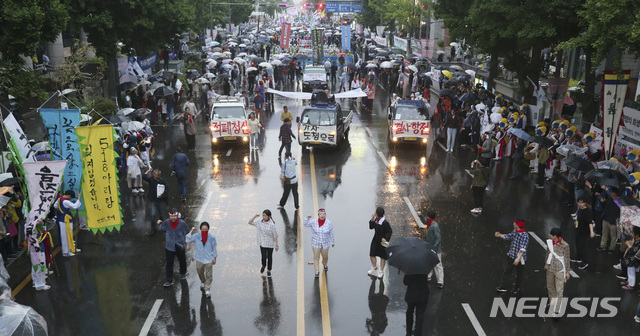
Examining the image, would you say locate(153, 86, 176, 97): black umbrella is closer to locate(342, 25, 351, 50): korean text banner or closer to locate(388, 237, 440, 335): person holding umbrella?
locate(388, 237, 440, 335): person holding umbrella

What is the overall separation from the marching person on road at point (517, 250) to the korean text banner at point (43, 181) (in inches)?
351

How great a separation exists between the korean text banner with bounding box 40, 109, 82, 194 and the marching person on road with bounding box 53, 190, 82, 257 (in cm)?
134

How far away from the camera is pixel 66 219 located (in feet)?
42.5

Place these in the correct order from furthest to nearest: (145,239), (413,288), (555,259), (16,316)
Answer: (145,239)
(555,259)
(413,288)
(16,316)

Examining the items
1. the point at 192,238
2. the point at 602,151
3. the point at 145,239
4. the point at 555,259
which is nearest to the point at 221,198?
the point at 145,239

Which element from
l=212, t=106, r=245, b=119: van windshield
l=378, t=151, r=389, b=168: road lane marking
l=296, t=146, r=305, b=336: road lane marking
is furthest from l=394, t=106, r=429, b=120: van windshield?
l=296, t=146, r=305, b=336: road lane marking

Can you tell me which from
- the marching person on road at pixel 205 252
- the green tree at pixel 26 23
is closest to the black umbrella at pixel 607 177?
the marching person on road at pixel 205 252

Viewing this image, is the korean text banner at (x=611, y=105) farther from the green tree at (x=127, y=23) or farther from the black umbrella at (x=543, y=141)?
the green tree at (x=127, y=23)

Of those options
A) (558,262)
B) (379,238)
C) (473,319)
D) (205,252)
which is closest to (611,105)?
(558,262)

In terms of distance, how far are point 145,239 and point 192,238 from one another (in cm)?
371

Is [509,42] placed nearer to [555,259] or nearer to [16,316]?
[555,259]

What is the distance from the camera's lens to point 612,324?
10.6 metres

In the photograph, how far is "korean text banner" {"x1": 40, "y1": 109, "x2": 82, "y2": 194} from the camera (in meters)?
14.5

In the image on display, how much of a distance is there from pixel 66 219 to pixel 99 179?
1175mm
